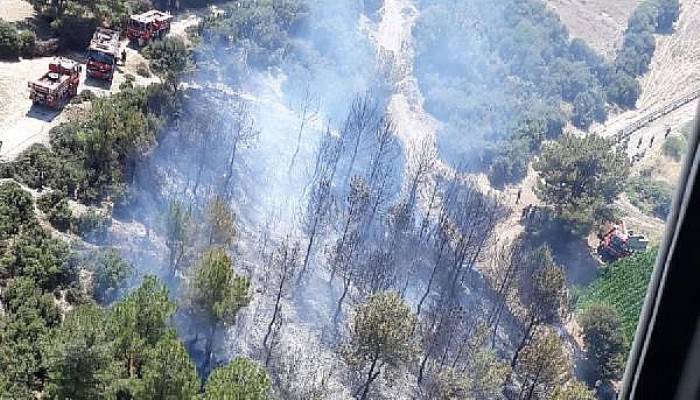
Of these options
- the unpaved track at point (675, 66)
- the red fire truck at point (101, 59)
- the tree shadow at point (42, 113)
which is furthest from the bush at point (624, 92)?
the tree shadow at point (42, 113)

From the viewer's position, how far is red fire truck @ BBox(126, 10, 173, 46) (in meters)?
13.9

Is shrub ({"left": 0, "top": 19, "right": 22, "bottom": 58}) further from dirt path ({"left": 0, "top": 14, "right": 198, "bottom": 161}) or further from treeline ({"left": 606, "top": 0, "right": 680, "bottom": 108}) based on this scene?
treeline ({"left": 606, "top": 0, "right": 680, "bottom": 108})

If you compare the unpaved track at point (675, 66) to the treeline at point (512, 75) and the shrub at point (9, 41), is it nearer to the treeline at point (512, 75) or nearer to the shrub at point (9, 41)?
the treeline at point (512, 75)

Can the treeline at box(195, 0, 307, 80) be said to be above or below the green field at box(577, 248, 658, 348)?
above

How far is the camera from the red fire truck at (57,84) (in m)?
11.1

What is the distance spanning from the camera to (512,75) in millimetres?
18344

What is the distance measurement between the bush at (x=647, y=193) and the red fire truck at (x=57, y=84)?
1090 cm

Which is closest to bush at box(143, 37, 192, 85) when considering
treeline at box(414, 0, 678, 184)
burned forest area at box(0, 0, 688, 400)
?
burned forest area at box(0, 0, 688, 400)

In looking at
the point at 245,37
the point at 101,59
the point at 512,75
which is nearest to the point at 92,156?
the point at 101,59

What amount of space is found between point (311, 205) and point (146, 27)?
4.92 metres

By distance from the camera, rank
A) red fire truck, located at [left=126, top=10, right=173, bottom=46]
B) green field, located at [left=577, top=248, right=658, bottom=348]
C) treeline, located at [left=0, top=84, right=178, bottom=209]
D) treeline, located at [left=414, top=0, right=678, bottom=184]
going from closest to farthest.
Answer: treeline, located at [left=0, top=84, right=178, bottom=209], green field, located at [left=577, top=248, right=658, bottom=348], red fire truck, located at [left=126, top=10, right=173, bottom=46], treeline, located at [left=414, top=0, right=678, bottom=184]

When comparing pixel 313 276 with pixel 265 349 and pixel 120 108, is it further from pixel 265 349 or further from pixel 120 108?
pixel 120 108

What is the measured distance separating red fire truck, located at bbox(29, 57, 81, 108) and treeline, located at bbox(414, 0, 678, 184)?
7326mm

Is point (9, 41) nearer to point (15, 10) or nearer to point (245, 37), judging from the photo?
point (15, 10)
